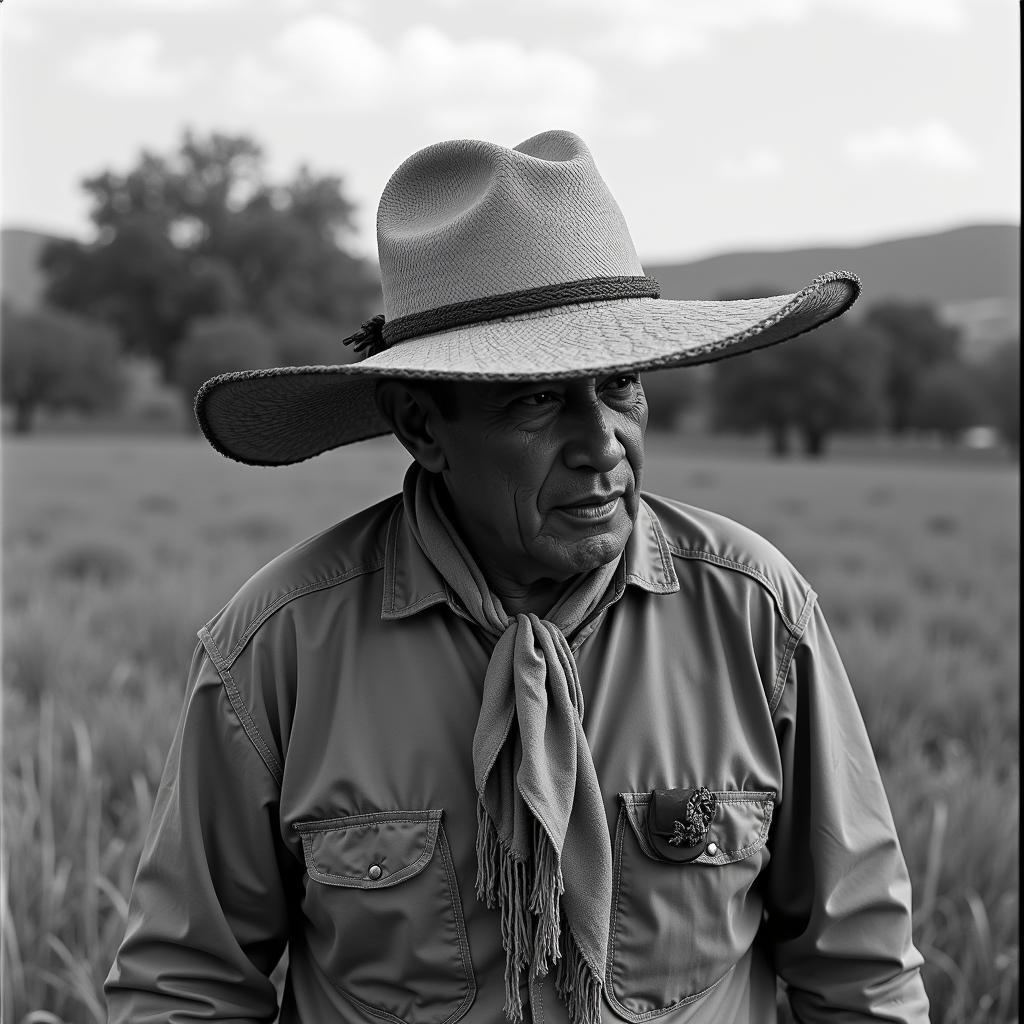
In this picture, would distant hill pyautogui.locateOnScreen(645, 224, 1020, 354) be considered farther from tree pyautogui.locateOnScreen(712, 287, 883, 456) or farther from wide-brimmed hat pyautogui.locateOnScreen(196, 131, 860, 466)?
wide-brimmed hat pyautogui.locateOnScreen(196, 131, 860, 466)

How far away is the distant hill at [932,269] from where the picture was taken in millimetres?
5414

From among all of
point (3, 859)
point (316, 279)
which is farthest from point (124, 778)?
point (316, 279)

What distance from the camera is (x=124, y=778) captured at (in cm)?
330

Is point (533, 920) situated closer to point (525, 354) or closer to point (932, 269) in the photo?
point (525, 354)

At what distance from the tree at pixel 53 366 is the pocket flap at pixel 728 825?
274 inches

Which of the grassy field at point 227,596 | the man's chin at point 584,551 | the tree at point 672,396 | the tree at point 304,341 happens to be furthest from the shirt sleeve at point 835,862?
the tree at point 304,341

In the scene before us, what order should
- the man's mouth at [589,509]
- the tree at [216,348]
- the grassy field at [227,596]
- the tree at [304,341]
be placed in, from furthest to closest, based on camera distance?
1. the tree at [216,348]
2. the tree at [304,341]
3. the grassy field at [227,596]
4. the man's mouth at [589,509]

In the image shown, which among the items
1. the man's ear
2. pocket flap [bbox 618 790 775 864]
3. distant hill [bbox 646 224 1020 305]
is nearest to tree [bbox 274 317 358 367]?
distant hill [bbox 646 224 1020 305]

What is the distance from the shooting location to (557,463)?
52.1 inches

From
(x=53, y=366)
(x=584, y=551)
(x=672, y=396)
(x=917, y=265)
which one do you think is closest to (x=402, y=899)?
(x=584, y=551)

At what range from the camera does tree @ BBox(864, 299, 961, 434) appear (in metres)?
6.57

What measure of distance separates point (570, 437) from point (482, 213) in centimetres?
31

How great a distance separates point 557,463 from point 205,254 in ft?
29.4

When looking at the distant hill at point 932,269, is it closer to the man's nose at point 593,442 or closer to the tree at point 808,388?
the tree at point 808,388
